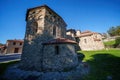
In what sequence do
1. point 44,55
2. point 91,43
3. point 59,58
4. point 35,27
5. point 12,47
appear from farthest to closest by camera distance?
point 12,47 → point 91,43 → point 35,27 → point 44,55 → point 59,58

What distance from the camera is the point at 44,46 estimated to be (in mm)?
14102

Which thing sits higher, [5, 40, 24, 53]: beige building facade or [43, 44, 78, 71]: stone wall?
Answer: [5, 40, 24, 53]: beige building facade

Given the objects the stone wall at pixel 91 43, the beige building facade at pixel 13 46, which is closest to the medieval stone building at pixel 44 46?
the stone wall at pixel 91 43

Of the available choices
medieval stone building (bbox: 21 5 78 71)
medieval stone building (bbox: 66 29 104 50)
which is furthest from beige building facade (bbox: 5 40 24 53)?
medieval stone building (bbox: 21 5 78 71)

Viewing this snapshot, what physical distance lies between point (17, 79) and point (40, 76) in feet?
10.1

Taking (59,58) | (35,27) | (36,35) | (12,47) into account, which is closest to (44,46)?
(36,35)

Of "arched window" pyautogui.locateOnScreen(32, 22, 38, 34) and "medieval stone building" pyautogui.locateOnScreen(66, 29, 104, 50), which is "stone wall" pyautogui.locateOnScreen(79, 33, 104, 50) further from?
"arched window" pyautogui.locateOnScreen(32, 22, 38, 34)

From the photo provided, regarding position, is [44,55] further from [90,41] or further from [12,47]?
[12,47]

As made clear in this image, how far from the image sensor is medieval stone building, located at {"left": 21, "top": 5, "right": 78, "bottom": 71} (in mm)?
13023

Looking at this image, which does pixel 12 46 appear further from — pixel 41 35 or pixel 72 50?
pixel 72 50

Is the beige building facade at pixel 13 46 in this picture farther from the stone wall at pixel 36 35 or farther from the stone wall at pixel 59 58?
the stone wall at pixel 59 58

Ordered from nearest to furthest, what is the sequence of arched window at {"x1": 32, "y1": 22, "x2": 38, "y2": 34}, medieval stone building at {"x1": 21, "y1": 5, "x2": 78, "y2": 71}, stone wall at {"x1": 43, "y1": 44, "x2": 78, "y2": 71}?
stone wall at {"x1": 43, "y1": 44, "x2": 78, "y2": 71}, medieval stone building at {"x1": 21, "y1": 5, "x2": 78, "y2": 71}, arched window at {"x1": 32, "y1": 22, "x2": 38, "y2": 34}

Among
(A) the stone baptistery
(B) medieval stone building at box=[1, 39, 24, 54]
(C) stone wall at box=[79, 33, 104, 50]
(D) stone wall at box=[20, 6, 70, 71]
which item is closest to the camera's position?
(A) the stone baptistery

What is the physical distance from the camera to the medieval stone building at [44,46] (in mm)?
13023
